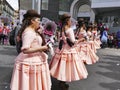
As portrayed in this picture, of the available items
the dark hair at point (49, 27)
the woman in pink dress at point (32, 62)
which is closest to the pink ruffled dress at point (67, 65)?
the dark hair at point (49, 27)

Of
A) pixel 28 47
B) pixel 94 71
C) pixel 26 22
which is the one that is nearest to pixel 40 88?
pixel 28 47


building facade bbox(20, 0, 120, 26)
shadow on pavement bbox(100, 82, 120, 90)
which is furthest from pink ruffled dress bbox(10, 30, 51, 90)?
building facade bbox(20, 0, 120, 26)

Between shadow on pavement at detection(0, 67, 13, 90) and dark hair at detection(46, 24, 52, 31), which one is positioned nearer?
dark hair at detection(46, 24, 52, 31)

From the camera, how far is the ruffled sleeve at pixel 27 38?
488 cm

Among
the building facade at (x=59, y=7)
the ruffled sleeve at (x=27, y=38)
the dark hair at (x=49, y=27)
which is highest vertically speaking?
the building facade at (x=59, y=7)

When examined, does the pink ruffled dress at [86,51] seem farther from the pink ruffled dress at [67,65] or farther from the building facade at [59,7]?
the building facade at [59,7]

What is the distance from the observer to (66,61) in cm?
688

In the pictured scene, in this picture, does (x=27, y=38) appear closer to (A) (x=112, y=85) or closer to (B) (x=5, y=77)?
(A) (x=112, y=85)

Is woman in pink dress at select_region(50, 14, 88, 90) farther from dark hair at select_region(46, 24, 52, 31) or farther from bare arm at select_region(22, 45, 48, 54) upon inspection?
bare arm at select_region(22, 45, 48, 54)

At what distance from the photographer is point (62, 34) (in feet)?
22.6

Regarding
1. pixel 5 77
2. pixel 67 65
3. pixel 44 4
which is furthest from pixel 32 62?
pixel 44 4

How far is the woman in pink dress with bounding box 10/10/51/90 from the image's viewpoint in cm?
496

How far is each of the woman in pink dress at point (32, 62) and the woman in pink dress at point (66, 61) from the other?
160cm

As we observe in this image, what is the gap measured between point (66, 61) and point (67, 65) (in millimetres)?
90
